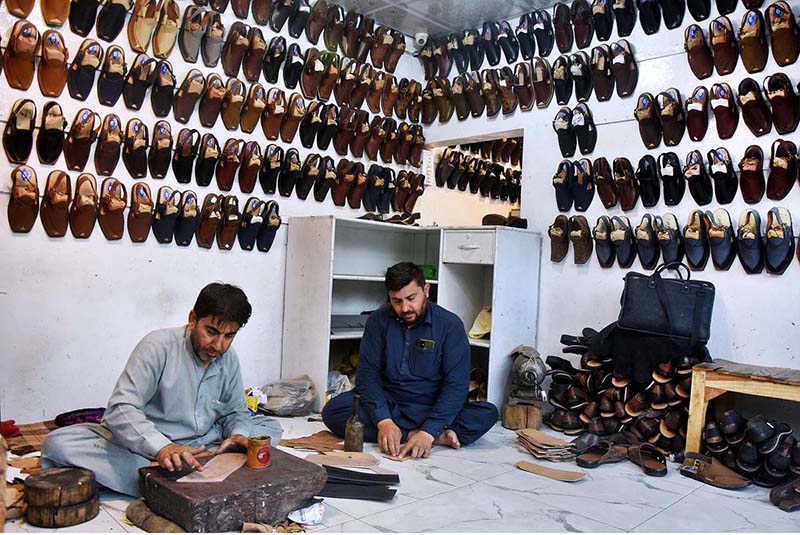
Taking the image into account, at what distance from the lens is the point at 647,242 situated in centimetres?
405

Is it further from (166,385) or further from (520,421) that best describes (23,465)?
(520,421)

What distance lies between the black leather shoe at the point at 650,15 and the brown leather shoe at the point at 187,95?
9.49 ft

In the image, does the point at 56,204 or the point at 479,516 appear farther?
the point at 56,204

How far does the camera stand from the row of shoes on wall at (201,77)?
137 inches

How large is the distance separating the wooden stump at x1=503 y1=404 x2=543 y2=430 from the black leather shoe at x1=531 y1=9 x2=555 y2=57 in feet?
8.50

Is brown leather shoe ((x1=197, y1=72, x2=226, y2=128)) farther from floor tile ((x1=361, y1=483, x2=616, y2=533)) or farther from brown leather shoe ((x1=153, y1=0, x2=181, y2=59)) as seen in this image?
floor tile ((x1=361, y1=483, x2=616, y2=533))

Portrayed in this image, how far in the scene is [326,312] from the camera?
165 inches

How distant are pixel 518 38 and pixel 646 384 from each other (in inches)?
108

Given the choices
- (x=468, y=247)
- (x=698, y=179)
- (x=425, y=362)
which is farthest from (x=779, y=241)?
(x=425, y=362)

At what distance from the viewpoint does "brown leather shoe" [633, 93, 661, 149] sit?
13.5 ft

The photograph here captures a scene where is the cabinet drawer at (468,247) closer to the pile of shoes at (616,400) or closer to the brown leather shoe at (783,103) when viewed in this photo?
the pile of shoes at (616,400)

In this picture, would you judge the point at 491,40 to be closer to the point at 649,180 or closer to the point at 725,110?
the point at 649,180

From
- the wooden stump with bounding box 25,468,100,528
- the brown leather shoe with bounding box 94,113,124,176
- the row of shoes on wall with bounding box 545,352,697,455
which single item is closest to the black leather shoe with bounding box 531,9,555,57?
the row of shoes on wall with bounding box 545,352,697,455

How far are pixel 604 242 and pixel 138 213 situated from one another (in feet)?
9.70
